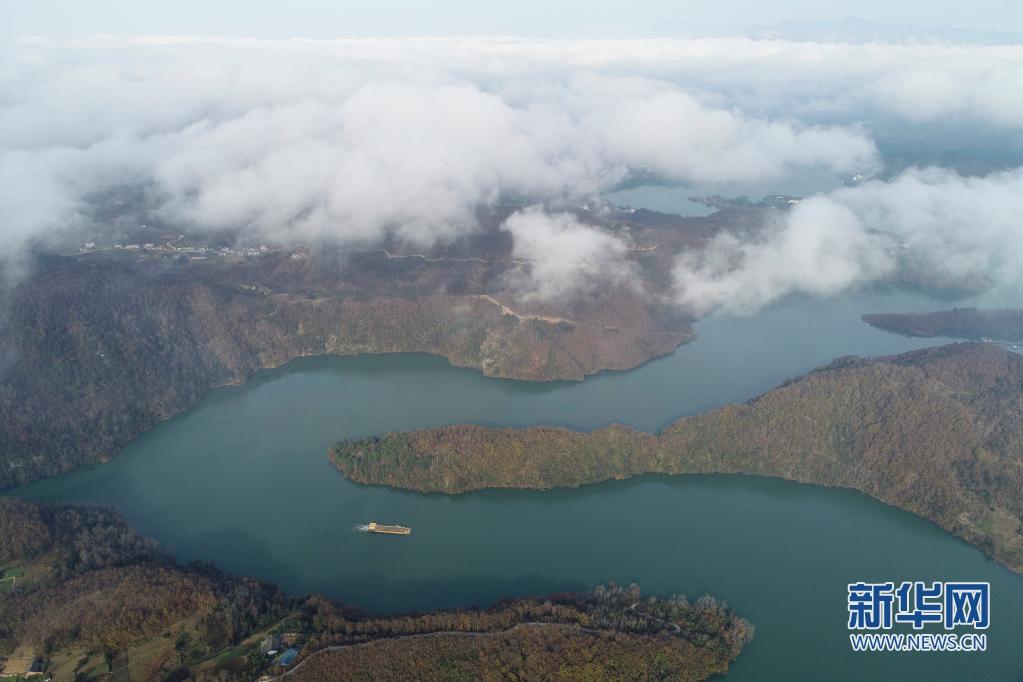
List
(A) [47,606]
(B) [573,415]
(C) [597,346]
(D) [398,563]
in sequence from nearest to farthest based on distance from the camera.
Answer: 1. (A) [47,606]
2. (D) [398,563]
3. (B) [573,415]
4. (C) [597,346]

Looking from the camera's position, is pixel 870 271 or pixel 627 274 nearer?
pixel 627 274

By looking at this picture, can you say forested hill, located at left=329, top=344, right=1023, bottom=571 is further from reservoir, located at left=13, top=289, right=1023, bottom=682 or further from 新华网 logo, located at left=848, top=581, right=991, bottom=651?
新华网 logo, located at left=848, top=581, right=991, bottom=651

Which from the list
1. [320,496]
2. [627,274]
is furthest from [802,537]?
[627,274]

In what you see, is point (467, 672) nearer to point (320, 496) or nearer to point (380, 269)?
point (320, 496)

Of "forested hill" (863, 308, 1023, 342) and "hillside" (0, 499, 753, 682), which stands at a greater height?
"forested hill" (863, 308, 1023, 342)

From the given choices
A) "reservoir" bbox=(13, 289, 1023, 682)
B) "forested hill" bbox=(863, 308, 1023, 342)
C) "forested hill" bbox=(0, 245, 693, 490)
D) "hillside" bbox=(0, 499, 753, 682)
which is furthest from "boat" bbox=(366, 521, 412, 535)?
"forested hill" bbox=(863, 308, 1023, 342)

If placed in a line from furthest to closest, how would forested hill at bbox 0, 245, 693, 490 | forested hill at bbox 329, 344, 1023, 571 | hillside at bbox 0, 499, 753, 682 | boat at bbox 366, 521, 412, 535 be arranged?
forested hill at bbox 0, 245, 693, 490
forested hill at bbox 329, 344, 1023, 571
boat at bbox 366, 521, 412, 535
hillside at bbox 0, 499, 753, 682

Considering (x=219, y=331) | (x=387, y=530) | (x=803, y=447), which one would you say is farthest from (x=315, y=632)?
(x=219, y=331)
